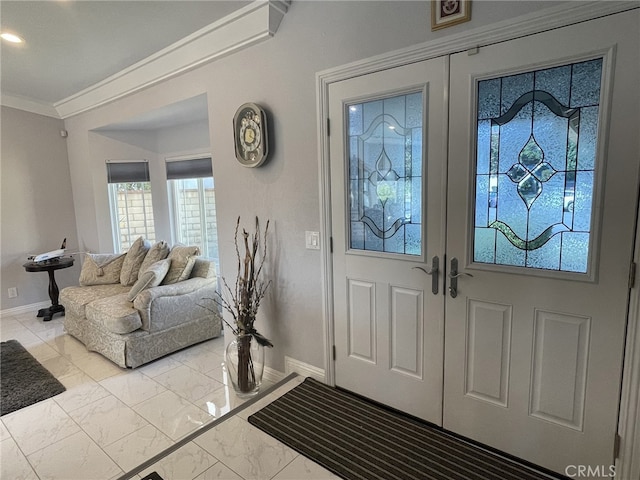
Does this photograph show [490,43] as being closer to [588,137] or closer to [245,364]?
[588,137]

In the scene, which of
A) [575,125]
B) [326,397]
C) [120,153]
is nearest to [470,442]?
[326,397]

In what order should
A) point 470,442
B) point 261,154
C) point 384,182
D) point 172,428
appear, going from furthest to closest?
1. point 261,154
2. point 172,428
3. point 384,182
4. point 470,442

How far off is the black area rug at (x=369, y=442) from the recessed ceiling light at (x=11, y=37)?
11.3 feet

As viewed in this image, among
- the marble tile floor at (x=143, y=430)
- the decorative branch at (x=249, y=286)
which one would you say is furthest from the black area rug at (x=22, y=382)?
the decorative branch at (x=249, y=286)

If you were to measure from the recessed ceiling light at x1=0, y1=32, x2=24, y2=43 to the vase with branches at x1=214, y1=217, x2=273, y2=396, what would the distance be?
239 cm

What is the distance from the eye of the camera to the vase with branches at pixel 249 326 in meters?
2.54

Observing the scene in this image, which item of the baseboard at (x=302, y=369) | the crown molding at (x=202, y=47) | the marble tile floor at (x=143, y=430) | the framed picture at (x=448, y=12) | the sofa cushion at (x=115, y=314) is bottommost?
the marble tile floor at (x=143, y=430)

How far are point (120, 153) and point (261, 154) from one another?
10.6 ft

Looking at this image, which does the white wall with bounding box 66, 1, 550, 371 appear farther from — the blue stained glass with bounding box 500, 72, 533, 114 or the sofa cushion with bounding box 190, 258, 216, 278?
the sofa cushion with bounding box 190, 258, 216, 278

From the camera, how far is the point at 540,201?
165 cm

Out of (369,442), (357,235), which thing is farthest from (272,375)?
(357,235)

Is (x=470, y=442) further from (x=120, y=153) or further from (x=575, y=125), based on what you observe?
(x=120, y=153)

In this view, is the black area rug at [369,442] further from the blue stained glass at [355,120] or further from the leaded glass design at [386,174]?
the blue stained glass at [355,120]

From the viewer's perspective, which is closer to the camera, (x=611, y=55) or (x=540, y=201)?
(x=611, y=55)
